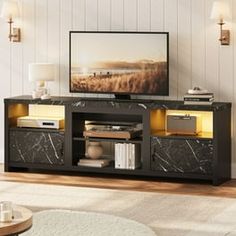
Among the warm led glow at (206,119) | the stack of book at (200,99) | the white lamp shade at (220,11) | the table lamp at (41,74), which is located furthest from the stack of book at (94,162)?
the white lamp shade at (220,11)

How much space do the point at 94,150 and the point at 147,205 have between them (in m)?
1.57

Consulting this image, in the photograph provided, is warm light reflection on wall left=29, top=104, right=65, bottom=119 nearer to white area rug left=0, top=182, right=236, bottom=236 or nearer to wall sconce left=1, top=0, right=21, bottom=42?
wall sconce left=1, top=0, right=21, bottom=42

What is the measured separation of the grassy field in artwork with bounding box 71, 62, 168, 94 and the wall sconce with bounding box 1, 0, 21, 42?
80 cm

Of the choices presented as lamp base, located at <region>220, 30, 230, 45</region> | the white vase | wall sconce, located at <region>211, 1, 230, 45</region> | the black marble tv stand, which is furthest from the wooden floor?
wall sconce, located at <region>211, 1, 230, 45</region>

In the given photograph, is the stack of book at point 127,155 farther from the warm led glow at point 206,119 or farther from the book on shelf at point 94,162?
the warm led glow at point 206,119

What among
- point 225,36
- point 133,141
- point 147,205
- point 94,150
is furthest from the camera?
point 94,150

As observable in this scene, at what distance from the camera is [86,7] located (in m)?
8.15

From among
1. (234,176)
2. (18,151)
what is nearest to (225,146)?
(234,176)

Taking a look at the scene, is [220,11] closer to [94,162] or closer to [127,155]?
[127,155]

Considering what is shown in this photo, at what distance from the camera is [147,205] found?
21.4 ft

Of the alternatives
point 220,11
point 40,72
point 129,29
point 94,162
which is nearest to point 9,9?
point 40,72

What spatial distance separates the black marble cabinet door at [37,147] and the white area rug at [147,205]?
23.8 inches

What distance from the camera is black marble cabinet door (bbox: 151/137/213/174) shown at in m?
7.36

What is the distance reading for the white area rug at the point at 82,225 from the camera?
5.61 metres
